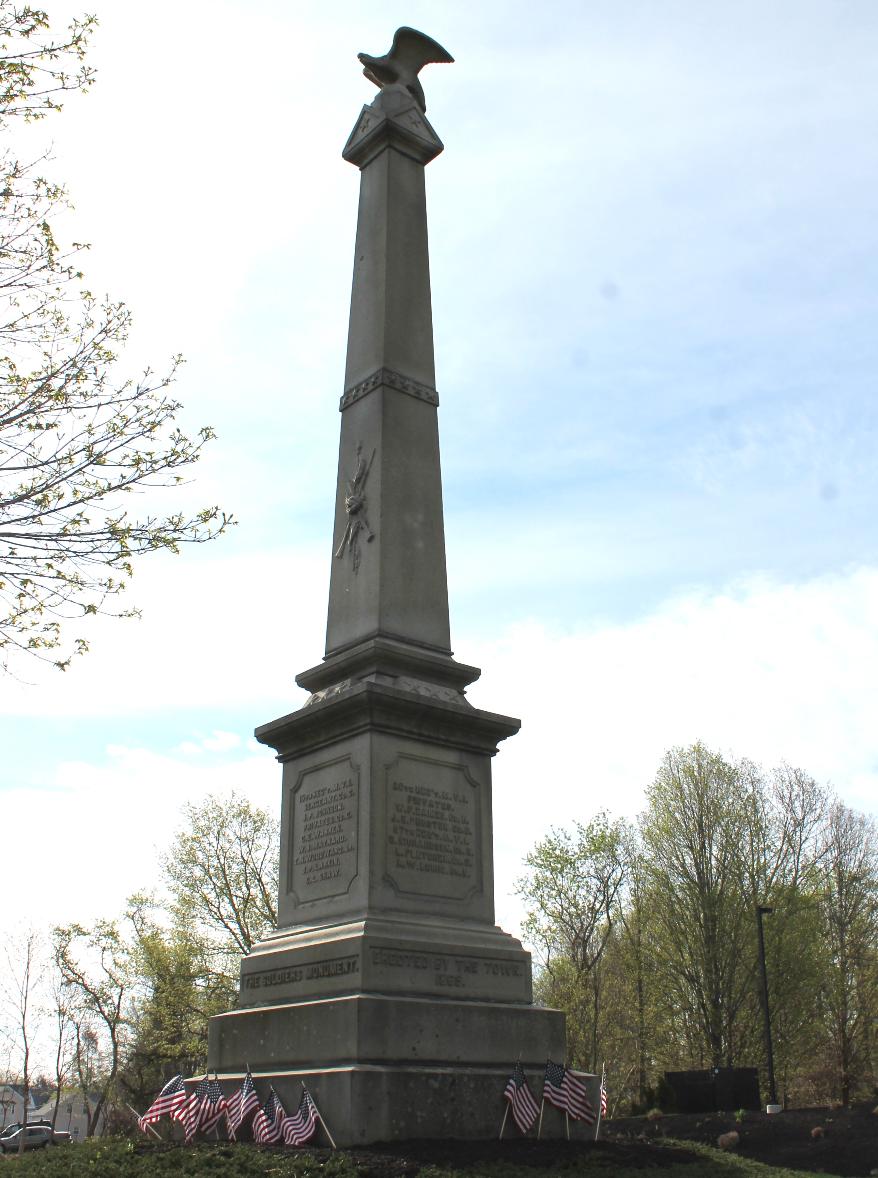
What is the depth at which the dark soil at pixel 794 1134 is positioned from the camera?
13.0 m

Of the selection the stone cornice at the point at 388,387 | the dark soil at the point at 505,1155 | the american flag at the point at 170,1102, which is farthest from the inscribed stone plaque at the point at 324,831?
the stone cornice at the point at 388,387

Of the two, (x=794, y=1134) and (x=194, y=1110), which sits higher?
(x=194, y=1110)

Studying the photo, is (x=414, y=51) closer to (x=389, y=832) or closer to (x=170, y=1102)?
(x=389, y=832)

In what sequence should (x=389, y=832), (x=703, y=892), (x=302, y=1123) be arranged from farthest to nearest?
(x=703, y=892) < (x=389, y=832) < (x=302, y=1123)

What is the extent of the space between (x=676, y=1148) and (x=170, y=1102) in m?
4.57

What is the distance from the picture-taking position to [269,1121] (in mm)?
8875

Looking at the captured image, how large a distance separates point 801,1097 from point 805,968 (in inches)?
458

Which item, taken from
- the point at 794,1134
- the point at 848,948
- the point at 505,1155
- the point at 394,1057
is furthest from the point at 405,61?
the point at 848,948

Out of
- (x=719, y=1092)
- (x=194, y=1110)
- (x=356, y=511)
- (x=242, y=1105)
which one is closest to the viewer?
(x=242, y=1105)

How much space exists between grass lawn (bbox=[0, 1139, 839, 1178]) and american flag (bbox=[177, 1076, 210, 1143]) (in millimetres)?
626

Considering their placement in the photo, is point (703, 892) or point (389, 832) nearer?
point (389, 832)

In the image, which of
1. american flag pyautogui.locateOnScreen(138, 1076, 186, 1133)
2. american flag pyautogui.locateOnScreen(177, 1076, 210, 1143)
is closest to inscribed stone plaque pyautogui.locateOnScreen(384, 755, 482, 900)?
american flag pyautogui.locateOnScreen(177, 1076, 210, 1143)

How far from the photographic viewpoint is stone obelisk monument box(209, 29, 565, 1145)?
8.91 meters

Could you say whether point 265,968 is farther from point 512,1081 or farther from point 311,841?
point 512,1081
